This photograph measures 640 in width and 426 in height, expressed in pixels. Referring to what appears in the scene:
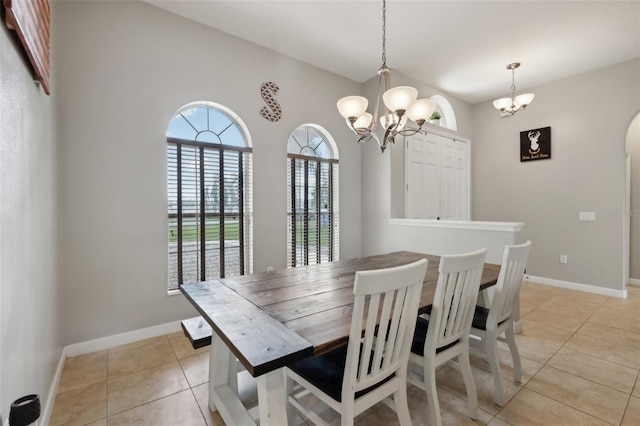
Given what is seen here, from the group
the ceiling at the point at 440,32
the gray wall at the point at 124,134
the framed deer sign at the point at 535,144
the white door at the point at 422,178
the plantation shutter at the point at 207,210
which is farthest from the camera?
the framed deer sign at the point at 535,144

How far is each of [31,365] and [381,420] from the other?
1827 millimetres

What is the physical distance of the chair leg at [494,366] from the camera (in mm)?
1732

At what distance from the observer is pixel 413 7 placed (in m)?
2.60

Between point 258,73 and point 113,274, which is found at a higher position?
point 258,73

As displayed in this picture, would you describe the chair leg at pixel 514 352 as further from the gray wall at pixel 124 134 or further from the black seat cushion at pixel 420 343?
the gray wall at pixel 124 134

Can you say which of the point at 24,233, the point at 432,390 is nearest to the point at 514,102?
the point at 432,390

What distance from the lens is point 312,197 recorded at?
148 inches

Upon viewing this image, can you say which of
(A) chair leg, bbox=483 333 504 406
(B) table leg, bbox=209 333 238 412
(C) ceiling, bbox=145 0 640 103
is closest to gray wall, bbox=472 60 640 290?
(C) ceiling, bbox=145 0 640 103

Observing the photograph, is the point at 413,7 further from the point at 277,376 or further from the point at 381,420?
the point at 381,420

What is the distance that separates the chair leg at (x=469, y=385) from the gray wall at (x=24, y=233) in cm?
204

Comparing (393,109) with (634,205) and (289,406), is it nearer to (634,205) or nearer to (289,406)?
(289,406)

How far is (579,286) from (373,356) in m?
4.44

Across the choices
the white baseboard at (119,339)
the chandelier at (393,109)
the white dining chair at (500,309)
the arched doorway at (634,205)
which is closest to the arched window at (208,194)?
the white baseboard at (119,339)

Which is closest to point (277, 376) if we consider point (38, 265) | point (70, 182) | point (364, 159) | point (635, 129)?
point (38, 265)
